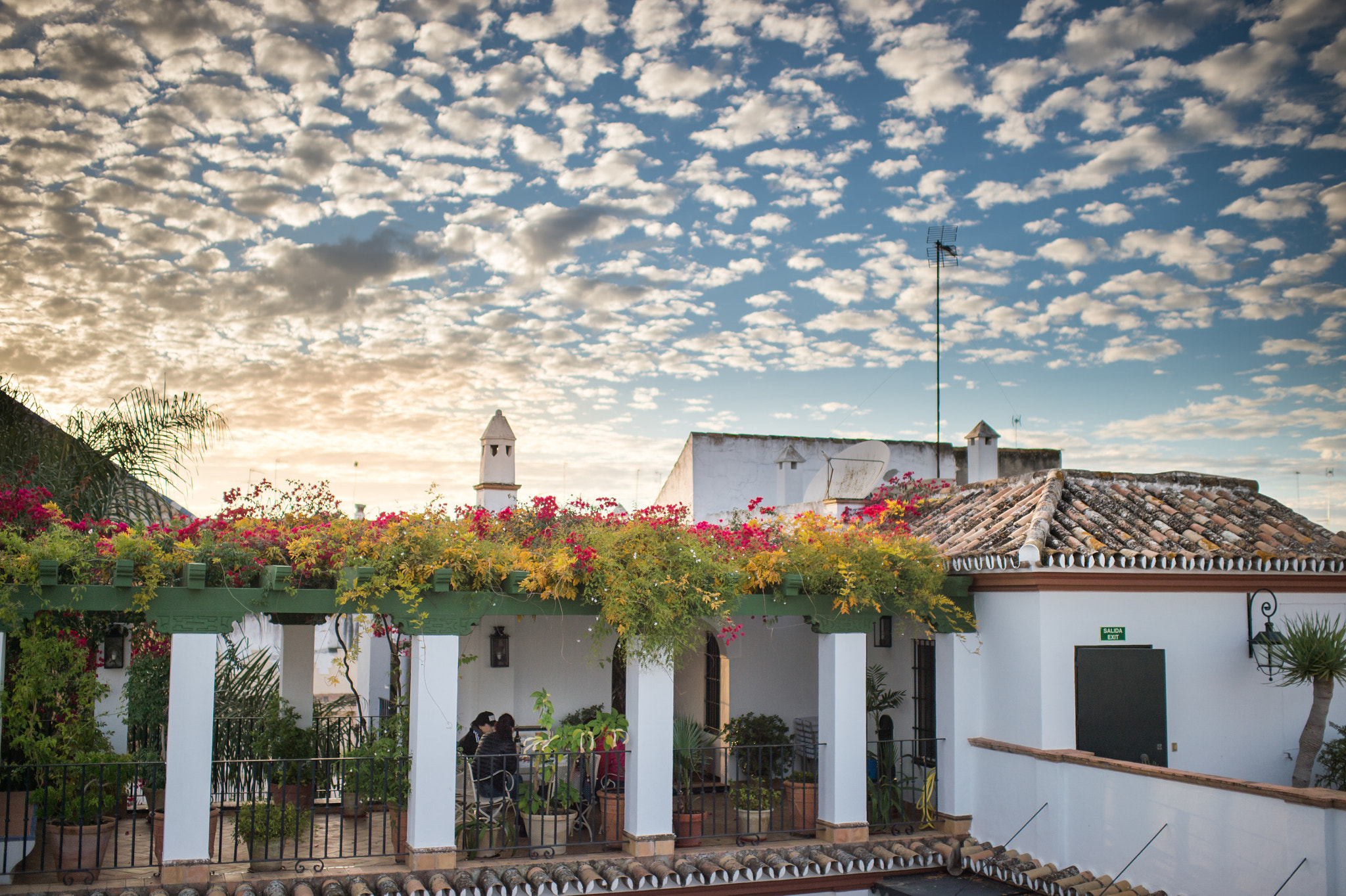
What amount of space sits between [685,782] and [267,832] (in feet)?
17.0

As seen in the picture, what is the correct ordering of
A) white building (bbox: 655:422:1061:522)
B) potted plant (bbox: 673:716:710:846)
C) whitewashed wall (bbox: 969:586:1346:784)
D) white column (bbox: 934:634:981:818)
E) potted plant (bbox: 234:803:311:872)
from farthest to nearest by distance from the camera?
white building (bbox: 655:422:1061:522) < white column (bbox: 934:634:981:818) < potted plant (bbox: 673:716:710:846) < whitewashed wall (bbox: 969:586:1346:784) < potted plant (bbox: 234:803:311:872)

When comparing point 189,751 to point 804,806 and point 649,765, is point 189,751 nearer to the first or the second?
point 649,765

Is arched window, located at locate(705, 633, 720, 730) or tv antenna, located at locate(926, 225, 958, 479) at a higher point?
tv antenna, located at locate(926, 225, 958, 479)

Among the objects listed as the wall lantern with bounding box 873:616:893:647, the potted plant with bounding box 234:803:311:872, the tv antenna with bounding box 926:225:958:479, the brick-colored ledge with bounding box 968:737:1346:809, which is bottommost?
the potted plant with bounding box 234:803:311:872

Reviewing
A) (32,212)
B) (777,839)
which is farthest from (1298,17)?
(32,212)

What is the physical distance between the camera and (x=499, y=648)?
11422 millimetres

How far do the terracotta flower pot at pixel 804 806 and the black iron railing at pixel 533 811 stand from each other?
1.84m

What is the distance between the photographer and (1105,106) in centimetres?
1114

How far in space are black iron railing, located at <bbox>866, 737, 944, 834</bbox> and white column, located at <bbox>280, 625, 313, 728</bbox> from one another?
7.17 m

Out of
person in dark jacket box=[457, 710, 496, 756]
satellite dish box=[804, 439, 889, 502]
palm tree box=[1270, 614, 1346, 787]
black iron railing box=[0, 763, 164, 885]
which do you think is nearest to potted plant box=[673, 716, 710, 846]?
person in dark jacket box=[457, 710, 496, 756]

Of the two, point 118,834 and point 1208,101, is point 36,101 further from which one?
point 1208,101

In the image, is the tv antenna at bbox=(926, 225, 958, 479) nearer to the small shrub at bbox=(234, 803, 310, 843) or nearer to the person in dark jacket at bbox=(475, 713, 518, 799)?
the person in dark jacket at bbox=(475, 713, 518, 799)

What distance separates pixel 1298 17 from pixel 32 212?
14.7m

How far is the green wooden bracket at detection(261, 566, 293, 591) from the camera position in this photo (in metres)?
7.10
